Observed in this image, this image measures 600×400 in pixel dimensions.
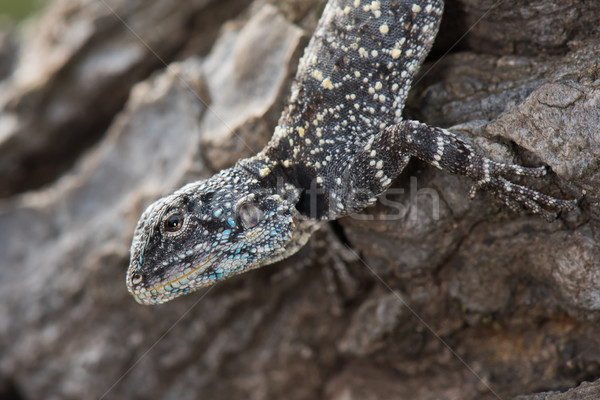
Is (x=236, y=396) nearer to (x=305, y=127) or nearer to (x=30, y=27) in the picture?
(x=305, y=127)

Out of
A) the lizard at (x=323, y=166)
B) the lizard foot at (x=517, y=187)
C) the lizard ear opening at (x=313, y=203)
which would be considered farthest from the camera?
the lizard ear opening at (x=313, y=203)

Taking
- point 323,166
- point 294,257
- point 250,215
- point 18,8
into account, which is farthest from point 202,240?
point 18,8

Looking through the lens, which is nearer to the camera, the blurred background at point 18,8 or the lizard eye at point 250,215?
the lizard eye at point 250,215

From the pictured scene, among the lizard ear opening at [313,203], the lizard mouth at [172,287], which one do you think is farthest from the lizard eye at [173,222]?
the lizard ear opening at [313,203]

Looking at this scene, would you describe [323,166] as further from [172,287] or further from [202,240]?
[172,287]

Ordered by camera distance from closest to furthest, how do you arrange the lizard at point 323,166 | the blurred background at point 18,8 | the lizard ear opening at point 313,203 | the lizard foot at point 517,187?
the lizard foot at point 517,187
the lizard at point 323,166
the lizard ear opening at point 313,203
the blurred background at point 18,8

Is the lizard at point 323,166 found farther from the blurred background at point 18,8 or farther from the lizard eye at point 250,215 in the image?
the blurred background at point 18,8

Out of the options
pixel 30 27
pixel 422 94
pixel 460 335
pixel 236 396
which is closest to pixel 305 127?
pixel 422 94

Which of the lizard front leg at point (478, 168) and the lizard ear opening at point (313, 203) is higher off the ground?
the lizard front leg at point (478, 168)
